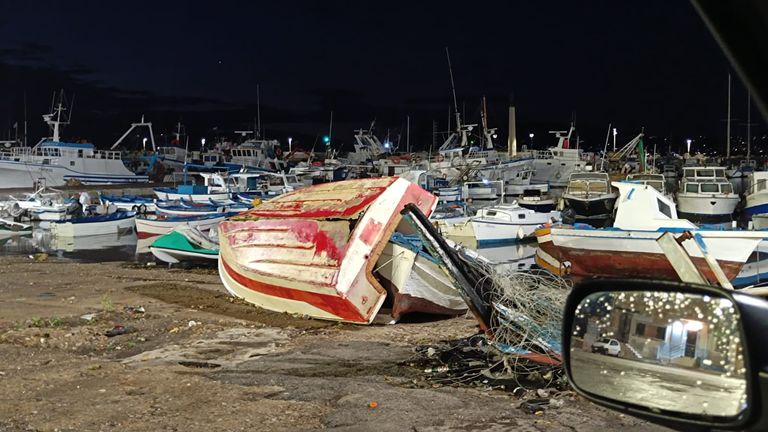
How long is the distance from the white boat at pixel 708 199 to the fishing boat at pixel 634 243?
11.4 meters

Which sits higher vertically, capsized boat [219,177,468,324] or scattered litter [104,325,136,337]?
capsized boat [219,177,468,324]

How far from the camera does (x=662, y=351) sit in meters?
1.63

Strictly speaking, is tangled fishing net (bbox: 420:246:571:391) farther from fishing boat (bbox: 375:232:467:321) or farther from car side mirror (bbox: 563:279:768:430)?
car side mirror (bbox: 563:279:768:430)

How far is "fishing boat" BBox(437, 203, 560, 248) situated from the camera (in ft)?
84.6

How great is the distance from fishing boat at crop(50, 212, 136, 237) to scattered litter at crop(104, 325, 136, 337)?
2557cm

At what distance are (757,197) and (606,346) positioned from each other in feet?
99.4

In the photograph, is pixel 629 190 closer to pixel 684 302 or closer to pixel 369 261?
pixel 369 261

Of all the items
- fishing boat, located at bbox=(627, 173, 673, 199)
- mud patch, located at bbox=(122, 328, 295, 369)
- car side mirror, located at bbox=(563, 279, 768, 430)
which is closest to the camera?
car side mirror, located at bbox=(563, 279, 768, 430)

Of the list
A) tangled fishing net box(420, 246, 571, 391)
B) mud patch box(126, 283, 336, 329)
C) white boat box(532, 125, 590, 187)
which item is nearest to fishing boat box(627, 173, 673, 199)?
white boat box(532, 125, 590, 187)

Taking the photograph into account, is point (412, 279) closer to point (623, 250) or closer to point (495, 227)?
point (623, 250)

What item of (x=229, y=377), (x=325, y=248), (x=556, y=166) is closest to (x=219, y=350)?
(x=229, y=377)

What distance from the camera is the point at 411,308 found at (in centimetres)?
1062

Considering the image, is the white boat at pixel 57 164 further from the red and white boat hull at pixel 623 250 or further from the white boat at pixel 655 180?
the red and white boat hull at pixel 623 250

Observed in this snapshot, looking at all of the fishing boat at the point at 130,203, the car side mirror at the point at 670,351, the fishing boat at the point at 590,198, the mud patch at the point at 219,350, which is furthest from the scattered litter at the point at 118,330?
the fishing boat at the point at 130,203
